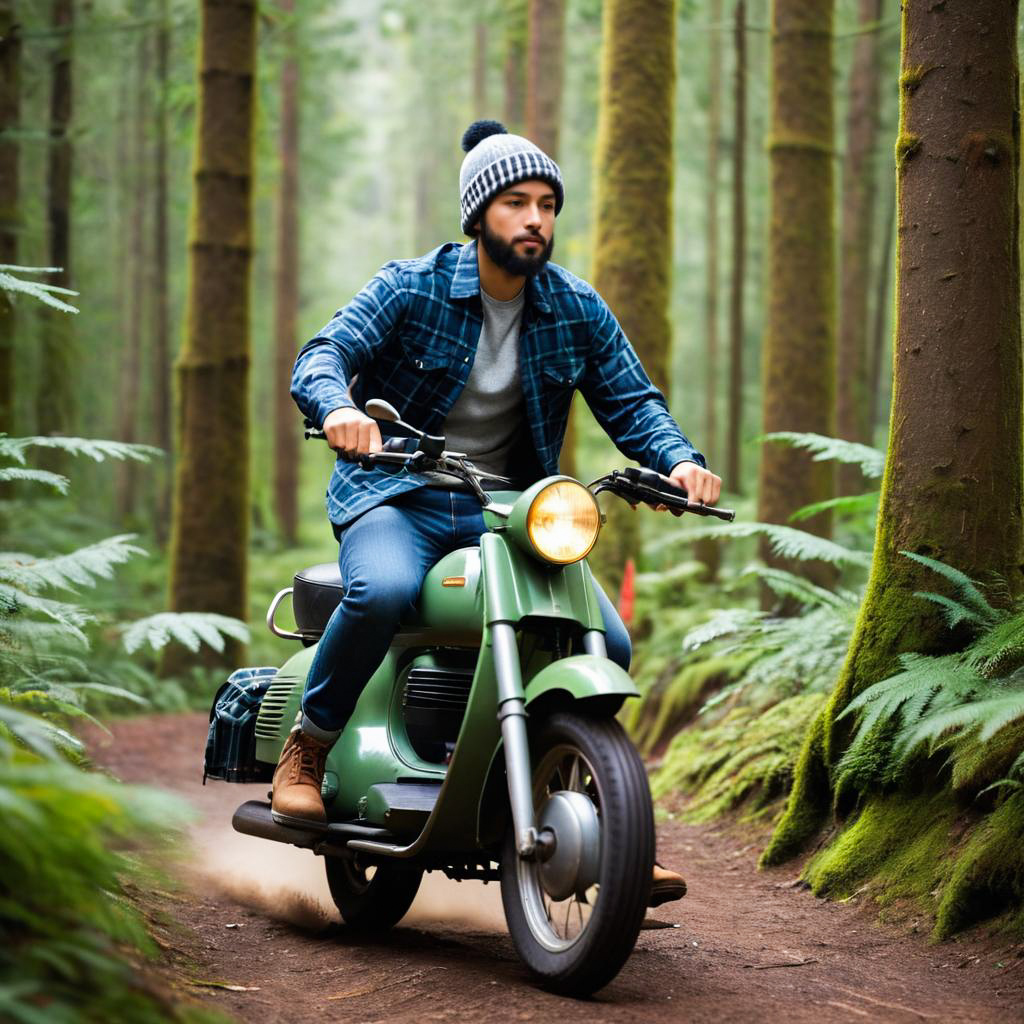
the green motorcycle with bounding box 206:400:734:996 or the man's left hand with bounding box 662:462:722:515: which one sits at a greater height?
the man's left hand with bounding box 662:462:722:515

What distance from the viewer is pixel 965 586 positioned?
464cm

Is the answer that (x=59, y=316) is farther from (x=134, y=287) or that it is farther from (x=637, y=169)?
(x=134, y=287)

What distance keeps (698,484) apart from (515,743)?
3.31 feet

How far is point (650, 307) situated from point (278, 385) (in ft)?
50.1

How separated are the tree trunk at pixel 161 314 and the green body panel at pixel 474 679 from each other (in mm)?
15886

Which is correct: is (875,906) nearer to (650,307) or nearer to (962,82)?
(962,82)

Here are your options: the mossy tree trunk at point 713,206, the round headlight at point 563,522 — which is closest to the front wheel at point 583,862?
the round headlight at point 563,522

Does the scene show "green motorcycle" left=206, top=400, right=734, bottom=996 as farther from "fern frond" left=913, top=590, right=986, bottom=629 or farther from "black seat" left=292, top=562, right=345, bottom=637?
"fern frond" left=913, top=590, right=986, bottom=629

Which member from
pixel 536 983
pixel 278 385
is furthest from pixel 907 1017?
pixel 278 385

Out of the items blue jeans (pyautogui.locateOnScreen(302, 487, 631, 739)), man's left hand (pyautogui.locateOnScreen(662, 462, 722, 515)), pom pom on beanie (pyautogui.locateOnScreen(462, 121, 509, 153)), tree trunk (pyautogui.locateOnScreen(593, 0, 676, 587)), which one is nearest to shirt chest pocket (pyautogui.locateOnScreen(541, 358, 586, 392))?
blue jeans (pyautogui.locateOnScreen(302, 487, 631, 739))

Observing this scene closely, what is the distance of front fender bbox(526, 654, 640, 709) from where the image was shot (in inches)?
129

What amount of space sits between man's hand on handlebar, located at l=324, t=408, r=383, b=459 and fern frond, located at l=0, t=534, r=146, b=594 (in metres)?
2.25

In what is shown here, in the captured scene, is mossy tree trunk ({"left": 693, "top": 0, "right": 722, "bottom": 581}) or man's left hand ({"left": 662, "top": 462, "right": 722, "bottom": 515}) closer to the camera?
man's left hand ({"left": 662, "top": 462, "right": 722, "bottom": 515})

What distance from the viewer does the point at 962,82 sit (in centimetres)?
489
